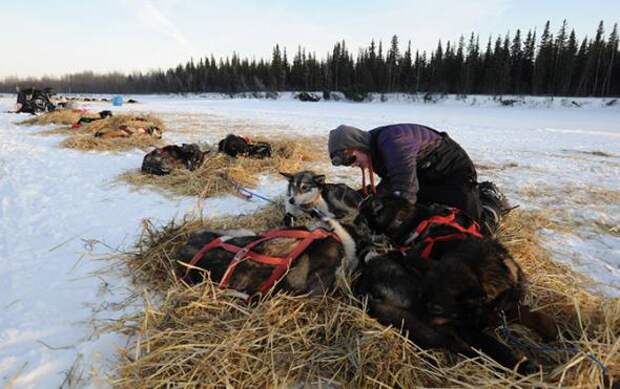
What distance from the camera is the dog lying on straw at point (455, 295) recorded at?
1.75 m

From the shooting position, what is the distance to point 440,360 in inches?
67.5

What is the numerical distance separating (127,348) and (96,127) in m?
10.7

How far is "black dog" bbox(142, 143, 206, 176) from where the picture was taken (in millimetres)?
5871

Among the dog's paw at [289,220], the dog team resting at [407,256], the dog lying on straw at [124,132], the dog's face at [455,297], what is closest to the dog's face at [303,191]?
the dog's paw at [289,220]

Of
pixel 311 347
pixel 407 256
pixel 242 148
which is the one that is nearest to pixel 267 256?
pixel 311 347

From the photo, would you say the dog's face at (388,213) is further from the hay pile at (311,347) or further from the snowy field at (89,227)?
the snowy field at (89,227)

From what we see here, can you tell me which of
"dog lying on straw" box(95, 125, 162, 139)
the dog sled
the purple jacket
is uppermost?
the dog sled

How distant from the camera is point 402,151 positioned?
118 inches

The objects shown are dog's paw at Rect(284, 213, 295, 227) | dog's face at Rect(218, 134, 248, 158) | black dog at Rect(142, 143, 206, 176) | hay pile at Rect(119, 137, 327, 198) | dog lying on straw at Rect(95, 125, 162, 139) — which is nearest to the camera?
dog's paw at Rect(284, 213, 295, 227)

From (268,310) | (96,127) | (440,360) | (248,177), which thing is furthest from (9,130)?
(440,360)

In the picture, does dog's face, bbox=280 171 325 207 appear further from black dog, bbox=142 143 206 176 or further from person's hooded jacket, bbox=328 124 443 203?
black dog, bbox=142 143 206 176

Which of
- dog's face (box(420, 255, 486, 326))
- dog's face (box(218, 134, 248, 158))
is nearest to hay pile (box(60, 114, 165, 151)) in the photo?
dog's face (box(218, 134, 248, 158))

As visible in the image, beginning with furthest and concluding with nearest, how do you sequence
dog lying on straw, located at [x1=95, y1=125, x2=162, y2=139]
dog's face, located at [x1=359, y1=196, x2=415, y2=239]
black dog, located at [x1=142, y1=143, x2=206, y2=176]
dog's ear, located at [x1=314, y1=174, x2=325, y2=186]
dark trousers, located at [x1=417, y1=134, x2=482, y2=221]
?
1. dog lying on straw, located at [x1=95, y1=125, x2=162, y2=139]
2. black dog, located at [x1=142, y1=143, x2=206, y2=176]
3. dog's ear, located at [x1=314, y1=174, x2=325, y2=186]
4. dark trousers, located at [x1=417, y1=134, x2=482, y2=221]
5. dog's face, located at [x1=359, y1=196, x2=415, y2=239]

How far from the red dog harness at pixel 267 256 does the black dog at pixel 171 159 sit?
393 cm
